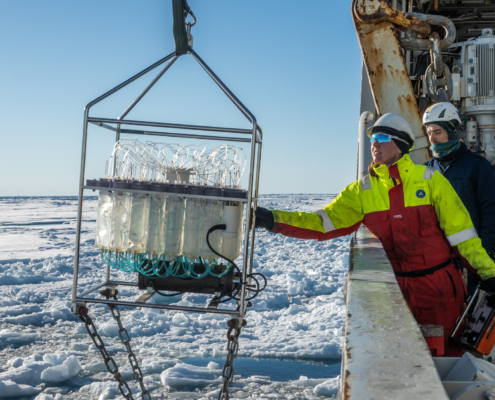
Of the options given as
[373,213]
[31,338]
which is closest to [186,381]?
[31,338]

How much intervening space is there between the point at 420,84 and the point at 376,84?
3.37 feet

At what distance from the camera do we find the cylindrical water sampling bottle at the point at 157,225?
79.7 inches

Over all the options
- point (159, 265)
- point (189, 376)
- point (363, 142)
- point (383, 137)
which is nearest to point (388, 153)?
point (383, 137)

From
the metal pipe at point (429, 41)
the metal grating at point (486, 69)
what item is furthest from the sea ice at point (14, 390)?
the metal grating at point (486, 69)

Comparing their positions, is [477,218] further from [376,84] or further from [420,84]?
[420,84]

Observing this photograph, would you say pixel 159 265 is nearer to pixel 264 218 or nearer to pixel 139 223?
pixel 139 223

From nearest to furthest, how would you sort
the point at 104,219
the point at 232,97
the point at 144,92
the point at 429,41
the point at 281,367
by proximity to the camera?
1. the point at 232,97
2. the point at 104,219
3. the point at 144,92
4. the point at 429,41
5. the point at 281,367

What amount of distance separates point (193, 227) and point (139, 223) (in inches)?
9.6

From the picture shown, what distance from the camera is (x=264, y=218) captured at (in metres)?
2.31

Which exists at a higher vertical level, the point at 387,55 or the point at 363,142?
the point at 387,55

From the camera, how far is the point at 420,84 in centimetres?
477

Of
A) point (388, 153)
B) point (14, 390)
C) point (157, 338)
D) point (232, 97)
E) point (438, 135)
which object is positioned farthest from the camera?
point (157, 338)

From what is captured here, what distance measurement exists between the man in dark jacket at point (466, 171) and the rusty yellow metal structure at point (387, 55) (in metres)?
0.90

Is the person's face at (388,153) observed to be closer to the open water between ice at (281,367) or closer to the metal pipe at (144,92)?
the metal pipe at (144,92)
